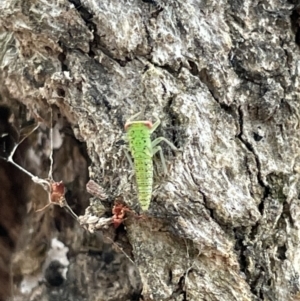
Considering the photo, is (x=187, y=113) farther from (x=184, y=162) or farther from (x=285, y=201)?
(x=285, y=201)

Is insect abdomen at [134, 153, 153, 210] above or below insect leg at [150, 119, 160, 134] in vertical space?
below

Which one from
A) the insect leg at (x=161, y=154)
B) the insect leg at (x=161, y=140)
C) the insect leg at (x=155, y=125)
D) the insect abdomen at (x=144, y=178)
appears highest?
the insect leg at (x=155, y=125)

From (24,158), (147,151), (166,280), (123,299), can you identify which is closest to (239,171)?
(147,151)

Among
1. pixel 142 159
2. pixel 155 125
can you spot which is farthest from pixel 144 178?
pixel 155 125

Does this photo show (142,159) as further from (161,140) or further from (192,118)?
(192,118)

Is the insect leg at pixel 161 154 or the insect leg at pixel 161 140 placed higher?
the insect leg at pixel 161 140

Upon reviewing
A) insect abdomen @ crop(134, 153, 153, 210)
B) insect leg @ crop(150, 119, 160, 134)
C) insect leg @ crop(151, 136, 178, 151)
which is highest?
insect leg @ crop(150, 119, 160, 134)
